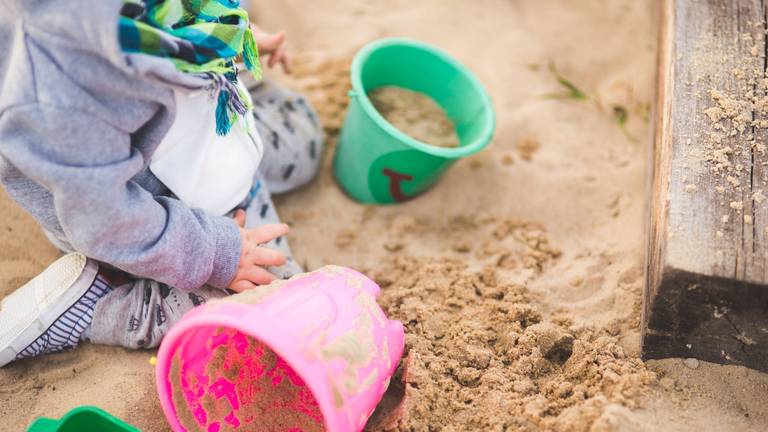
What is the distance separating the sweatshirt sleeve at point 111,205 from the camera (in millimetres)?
1145

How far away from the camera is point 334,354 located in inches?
46.6

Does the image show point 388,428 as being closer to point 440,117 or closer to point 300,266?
point 300,266

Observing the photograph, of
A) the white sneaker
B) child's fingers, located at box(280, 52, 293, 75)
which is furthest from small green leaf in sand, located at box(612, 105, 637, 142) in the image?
the white sneaker

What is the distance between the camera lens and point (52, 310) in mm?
1476

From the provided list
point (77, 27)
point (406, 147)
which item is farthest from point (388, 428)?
point (77, 27)

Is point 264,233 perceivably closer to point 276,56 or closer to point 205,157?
point 205,157

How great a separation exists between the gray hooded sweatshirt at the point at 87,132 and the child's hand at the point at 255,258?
5.4 inches

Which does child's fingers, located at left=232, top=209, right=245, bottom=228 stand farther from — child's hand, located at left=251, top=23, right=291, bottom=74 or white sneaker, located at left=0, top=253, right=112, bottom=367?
child's hand, located at left=251, top=23, right=291, bottom=74

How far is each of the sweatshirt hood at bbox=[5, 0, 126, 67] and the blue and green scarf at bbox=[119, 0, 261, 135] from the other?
2 centimetres

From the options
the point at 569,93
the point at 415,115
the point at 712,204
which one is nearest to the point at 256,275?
the point at 415,115

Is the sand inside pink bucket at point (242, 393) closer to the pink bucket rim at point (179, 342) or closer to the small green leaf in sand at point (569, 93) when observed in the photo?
the pink bucket rim at point (179, 342)

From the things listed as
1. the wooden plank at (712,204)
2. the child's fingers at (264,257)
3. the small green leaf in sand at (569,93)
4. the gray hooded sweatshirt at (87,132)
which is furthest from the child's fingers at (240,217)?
the small green leaf in sand at (569,93)

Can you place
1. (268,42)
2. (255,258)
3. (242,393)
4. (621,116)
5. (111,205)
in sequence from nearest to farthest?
(111,205) < (242,393) < (255,258) < (268,42) < (621,116)

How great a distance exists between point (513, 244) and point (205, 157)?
0.85 meters
